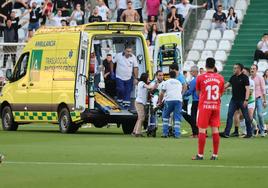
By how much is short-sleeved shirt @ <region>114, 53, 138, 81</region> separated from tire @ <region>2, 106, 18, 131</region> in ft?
11.9

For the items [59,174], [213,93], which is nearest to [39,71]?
[213,93]

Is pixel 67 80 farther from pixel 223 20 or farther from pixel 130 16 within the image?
pixel 223 20

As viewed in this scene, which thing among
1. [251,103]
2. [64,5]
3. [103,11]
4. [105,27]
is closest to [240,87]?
[251,103]

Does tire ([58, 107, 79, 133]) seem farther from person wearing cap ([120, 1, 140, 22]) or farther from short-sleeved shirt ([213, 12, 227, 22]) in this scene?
short-sleeved shirt ([213, 12, 227, 22])

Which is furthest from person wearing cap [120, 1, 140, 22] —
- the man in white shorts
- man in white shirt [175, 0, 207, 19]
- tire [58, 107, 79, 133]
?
the man in white shorts

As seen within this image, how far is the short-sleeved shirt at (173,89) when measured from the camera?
1130 inches

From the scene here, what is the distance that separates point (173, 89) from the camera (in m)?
28.8

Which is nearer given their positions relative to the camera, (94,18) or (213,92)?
(213,92)

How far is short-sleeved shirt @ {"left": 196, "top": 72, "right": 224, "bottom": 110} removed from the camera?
21.0 m

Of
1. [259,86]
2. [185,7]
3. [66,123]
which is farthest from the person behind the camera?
[185,7]

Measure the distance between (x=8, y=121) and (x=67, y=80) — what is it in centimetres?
327

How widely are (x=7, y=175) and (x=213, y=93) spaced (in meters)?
5.36

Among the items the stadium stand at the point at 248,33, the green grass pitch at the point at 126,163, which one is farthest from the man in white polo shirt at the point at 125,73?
the stadium stand at the point at 248,33

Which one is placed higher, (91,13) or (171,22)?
(91,13)
